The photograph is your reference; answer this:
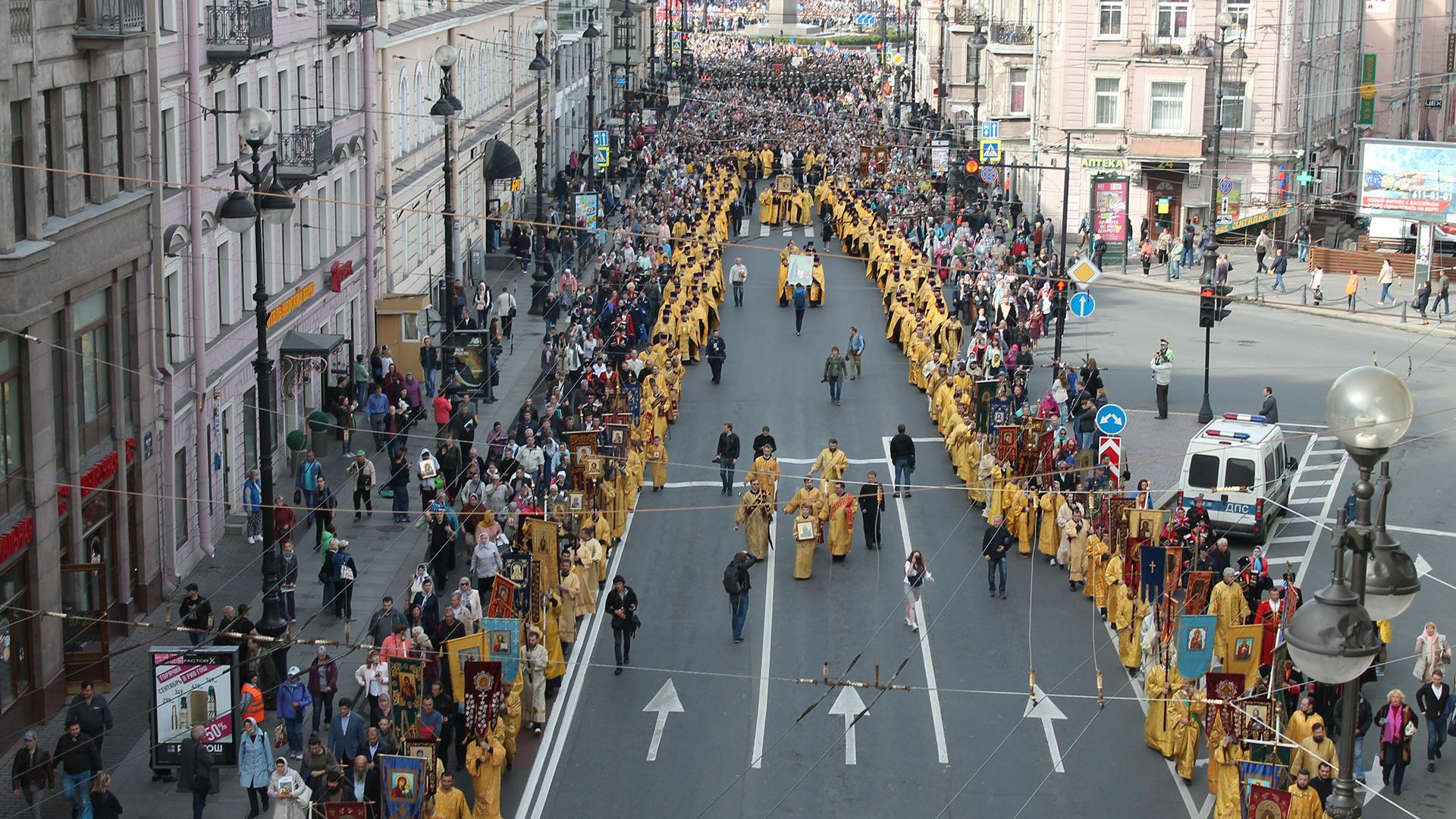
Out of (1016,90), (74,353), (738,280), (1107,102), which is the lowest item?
(738,280)

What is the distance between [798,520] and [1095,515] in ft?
14.4

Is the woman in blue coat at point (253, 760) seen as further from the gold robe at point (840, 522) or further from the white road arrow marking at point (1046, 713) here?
the gold robe at point (840, 522)

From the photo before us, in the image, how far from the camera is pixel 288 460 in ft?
111

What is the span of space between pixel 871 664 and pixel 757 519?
190 inches

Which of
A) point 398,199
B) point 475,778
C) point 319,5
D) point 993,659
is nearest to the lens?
point 475,778

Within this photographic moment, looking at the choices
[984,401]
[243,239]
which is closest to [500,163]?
[243,239]

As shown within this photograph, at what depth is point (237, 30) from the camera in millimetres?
30594

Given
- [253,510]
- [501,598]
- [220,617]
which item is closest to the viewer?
[501,598]

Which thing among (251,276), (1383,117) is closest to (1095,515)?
(251,276)

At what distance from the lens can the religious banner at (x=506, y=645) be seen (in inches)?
827

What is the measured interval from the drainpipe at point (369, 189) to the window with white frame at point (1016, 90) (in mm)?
34091

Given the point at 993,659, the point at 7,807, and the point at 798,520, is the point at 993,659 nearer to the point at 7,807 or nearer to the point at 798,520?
the point at 798,520

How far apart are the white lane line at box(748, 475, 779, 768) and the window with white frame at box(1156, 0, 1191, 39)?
36341 millimetres

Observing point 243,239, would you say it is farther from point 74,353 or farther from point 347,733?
point 347,733
